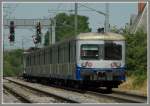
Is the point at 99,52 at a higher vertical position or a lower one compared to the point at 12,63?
higher

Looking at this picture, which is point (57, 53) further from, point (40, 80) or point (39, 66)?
point (40, 80)

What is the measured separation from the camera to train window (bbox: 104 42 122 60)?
2702 cm

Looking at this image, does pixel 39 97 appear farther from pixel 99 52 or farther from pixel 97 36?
pixel 97 36

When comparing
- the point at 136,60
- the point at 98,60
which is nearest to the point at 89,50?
the point at 98,60

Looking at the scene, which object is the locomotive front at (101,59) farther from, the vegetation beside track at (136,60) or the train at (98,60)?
the vegetation beside track at (136,60)

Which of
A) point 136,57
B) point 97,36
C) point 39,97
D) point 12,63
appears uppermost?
point 97,36

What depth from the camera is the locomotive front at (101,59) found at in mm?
26719

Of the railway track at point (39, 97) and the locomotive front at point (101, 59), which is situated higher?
the locomotive front at point (101, 59)

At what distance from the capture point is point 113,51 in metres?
27.1

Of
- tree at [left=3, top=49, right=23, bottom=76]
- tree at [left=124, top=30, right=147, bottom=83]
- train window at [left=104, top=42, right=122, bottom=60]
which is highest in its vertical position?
train window at [left=104, top=42, right=122, bottom=60]

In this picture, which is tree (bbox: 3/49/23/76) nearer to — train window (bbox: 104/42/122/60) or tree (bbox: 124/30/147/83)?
tree (bbox: 124/30/147/83)

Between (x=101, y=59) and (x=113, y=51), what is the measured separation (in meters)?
0.69

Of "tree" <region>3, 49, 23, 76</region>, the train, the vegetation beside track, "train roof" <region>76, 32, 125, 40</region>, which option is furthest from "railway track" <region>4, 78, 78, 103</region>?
"tree" <region>3, 49, 23, 76</region>

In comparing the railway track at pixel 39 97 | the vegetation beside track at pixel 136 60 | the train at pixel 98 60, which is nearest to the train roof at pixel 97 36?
the train at pixel 98 60
